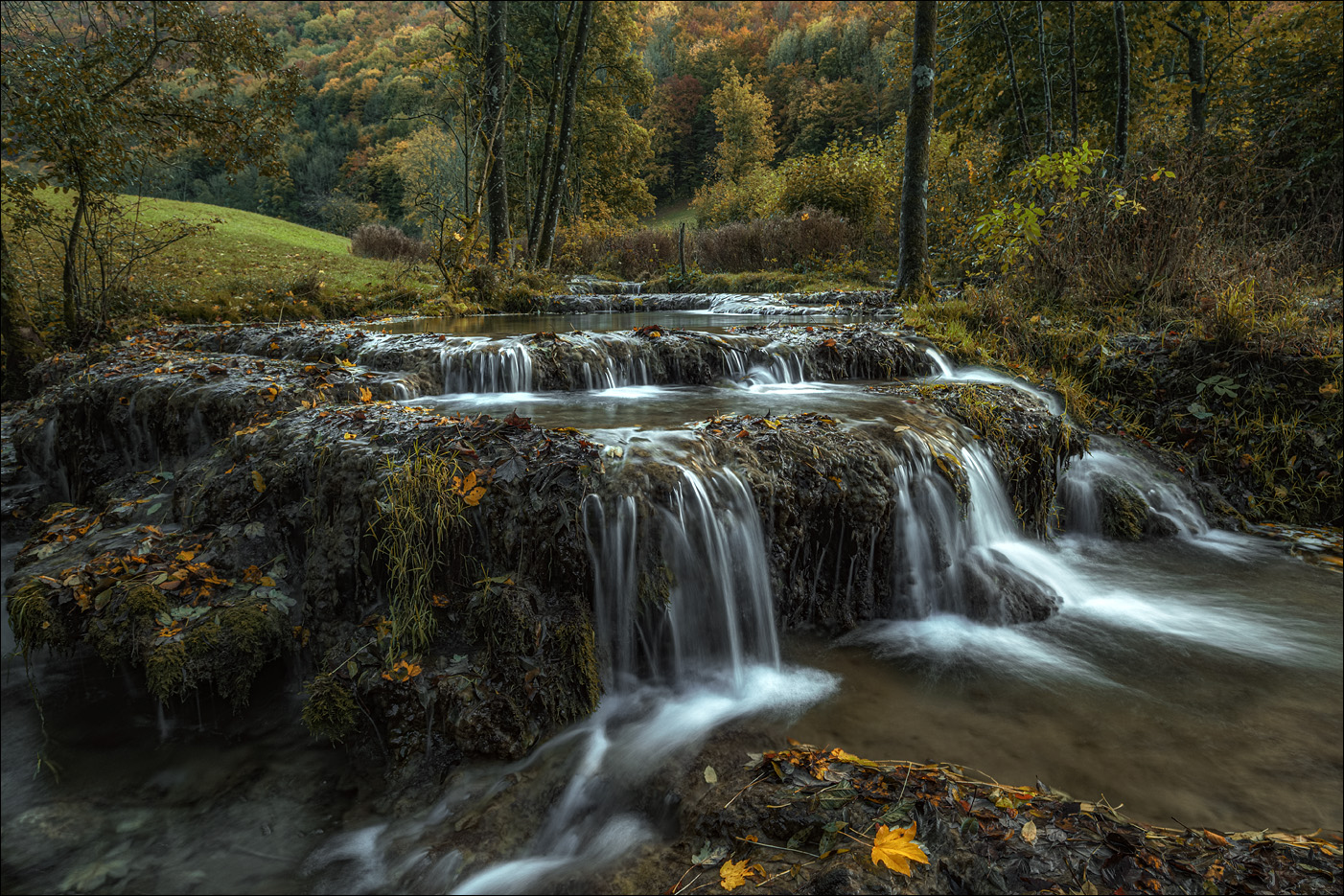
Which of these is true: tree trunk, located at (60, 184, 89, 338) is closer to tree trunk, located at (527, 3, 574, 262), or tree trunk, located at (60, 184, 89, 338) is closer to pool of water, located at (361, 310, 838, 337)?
pool of water, located at (361, 310, 838, 337)

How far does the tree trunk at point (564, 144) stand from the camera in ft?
51.6

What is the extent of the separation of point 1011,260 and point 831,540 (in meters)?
5.55

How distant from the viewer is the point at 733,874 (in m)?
1.97

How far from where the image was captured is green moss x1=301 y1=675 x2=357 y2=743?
9.18 ft

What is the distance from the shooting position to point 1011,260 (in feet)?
24.3

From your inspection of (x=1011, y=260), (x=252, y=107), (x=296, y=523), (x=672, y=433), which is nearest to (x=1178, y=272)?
(x=1011, y=260)

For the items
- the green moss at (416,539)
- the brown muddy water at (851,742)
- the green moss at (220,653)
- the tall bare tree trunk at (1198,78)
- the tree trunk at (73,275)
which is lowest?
the brown muddy water at (851,742)

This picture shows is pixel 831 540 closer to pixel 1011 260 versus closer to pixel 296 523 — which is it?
pixel 296 523

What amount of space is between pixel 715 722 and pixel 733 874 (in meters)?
0.98

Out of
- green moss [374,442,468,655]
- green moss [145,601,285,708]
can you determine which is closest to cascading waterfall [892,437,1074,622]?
green moss [374,442,468,655]

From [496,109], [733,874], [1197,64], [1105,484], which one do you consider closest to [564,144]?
[496,109]

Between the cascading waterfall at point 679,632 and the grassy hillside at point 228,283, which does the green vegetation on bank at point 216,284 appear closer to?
the grassy hillside at point 228,283

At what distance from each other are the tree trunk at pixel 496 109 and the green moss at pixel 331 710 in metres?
12.7

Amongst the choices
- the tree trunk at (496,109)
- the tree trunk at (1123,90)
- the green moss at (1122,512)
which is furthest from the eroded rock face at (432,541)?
the tree trunk at (496,109)
